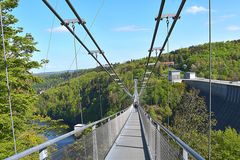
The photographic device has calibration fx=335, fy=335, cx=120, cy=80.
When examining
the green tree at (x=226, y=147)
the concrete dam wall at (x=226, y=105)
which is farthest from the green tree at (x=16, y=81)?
the concrete dam wall at (x=226, y=105)

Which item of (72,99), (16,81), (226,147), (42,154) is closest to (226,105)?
(226,147)

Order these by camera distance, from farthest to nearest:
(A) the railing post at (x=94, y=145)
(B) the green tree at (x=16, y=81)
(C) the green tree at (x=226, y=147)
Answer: (C) the green tree at (x=226, y=147) → (B) the green tree at (x=16, y=81) → (A) the railing post at (x=94, y=145)

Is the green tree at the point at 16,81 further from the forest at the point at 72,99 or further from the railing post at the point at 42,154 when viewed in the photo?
the railing post at the point at 42,154

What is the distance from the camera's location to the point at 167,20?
7781mm

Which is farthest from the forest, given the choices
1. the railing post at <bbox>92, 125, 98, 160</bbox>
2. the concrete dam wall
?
the railing post at <bbox>92, 125, 98, 160</bbox>

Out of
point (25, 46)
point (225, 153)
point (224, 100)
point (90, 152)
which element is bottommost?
point (225, 153)

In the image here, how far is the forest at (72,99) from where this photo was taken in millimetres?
10383

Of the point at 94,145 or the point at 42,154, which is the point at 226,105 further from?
the point at 42,154


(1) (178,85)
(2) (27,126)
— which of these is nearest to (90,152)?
(2) (27,126)

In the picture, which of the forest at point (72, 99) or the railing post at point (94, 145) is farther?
the forest at point (72, 99)

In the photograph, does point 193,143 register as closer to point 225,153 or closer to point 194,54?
point 225,153

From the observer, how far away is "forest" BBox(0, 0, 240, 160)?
34.1ft

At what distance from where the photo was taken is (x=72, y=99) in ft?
115

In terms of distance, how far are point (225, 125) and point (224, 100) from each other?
355 centimetres
